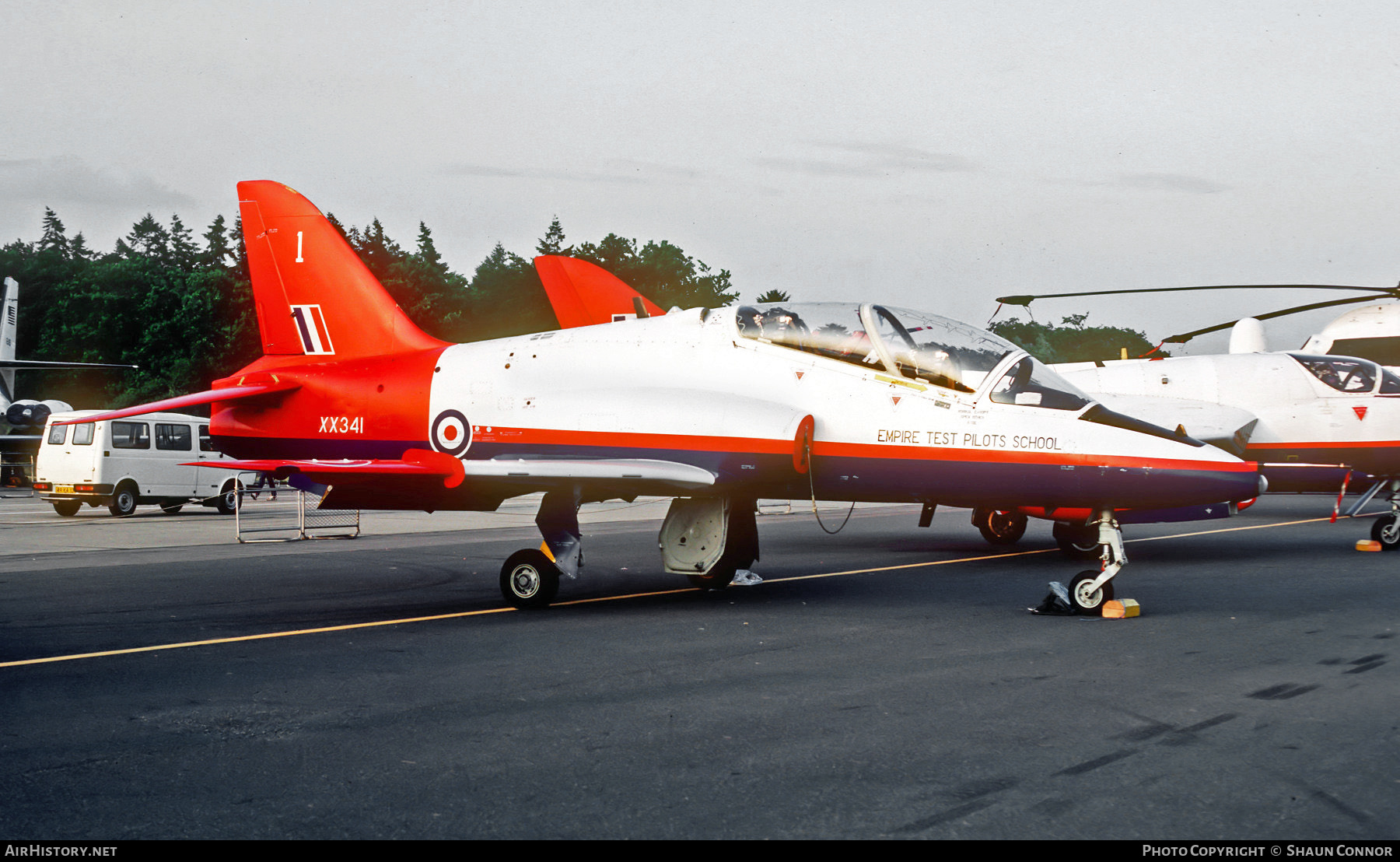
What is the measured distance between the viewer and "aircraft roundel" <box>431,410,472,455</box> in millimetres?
10570

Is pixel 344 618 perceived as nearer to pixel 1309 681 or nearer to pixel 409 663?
pixel 409 663

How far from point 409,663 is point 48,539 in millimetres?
14016

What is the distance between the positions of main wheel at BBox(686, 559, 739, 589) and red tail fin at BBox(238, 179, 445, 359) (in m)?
3.98

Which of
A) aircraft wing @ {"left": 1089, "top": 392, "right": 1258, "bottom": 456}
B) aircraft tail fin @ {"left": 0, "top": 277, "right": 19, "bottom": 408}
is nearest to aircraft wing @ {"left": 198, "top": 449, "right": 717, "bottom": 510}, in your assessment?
aircraft wing @ {"left": 1089, "top": 392, "right": 1258, "bottom": 456}

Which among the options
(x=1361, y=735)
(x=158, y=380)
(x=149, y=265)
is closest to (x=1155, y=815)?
(x=1361, y=735)

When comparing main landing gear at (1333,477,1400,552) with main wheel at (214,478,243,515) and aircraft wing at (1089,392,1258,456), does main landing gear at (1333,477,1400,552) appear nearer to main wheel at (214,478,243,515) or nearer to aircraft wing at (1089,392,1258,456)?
aircraft wing at (1089,392,1258,456)

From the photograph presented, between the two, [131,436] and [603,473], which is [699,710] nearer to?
[603,473]

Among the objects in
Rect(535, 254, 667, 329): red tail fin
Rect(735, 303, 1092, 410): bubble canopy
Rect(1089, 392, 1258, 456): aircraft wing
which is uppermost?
Rect(535, 254, 667, 329): red tail fin

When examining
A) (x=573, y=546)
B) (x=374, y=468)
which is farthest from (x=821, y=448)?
(x=374, y=468)

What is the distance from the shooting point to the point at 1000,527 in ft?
52.4

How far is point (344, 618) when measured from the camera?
8.95 m

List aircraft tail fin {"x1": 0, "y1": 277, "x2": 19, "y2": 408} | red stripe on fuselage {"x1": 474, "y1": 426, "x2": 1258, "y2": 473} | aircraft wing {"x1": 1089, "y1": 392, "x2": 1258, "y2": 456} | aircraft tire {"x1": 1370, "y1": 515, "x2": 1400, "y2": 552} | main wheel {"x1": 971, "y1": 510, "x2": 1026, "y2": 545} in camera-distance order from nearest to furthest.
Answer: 1. red stripe on fuselage {"x1": 474, "y1": 426, "x2": 1258, "y2": 473}
2. aircraft tire {"x1": 1370, "y1": 515, "x2": 1400, "y2": 552}
3. aircraft wing {"x1": 1089, "y1": 392, "x2": 1258, "y2": 456}
4. main wheel {"x1": 971, "y1": 510, "x2": 1026, "y2": 545}
5. aircraft tail fin {"x1": 0, "y1": 277, "x2": 19, "y2": 408}

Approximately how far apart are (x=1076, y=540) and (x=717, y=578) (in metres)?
5.93

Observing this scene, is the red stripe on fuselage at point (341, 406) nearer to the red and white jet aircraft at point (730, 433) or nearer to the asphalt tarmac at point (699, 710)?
the red and white jet aircraft at point (730, 433)
